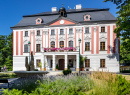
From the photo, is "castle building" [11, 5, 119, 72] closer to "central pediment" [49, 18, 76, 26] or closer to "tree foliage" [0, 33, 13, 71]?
"central pediment" [49, 18, 76, 26]

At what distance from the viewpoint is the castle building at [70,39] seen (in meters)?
23.5

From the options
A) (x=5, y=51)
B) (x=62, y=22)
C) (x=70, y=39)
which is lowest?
(x=5, y=51)

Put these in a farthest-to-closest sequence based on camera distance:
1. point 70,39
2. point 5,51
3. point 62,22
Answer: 1. point 5,51
2. point 62,22
3. point 70,39

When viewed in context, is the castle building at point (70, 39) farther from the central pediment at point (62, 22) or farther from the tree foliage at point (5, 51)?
the tree foliage at point (5, 51)

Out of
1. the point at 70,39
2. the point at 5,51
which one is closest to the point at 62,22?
the point at 70,39

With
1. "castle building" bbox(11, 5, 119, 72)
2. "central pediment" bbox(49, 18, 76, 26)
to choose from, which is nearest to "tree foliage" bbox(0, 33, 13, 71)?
"castle building" bbox(11, 5, 119, 72)

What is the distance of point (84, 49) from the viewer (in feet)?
80.3

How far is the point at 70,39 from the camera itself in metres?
25.1

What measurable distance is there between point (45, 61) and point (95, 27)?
40.5 ft

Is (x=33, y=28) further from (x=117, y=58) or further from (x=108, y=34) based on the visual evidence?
(x=117, y=58)

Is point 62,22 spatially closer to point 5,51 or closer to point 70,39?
point 70,39

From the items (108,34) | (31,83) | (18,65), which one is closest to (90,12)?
(108,34)

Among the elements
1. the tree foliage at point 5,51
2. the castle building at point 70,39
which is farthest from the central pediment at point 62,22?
the tree foliage at point 5,51

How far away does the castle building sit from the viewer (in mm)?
23516
